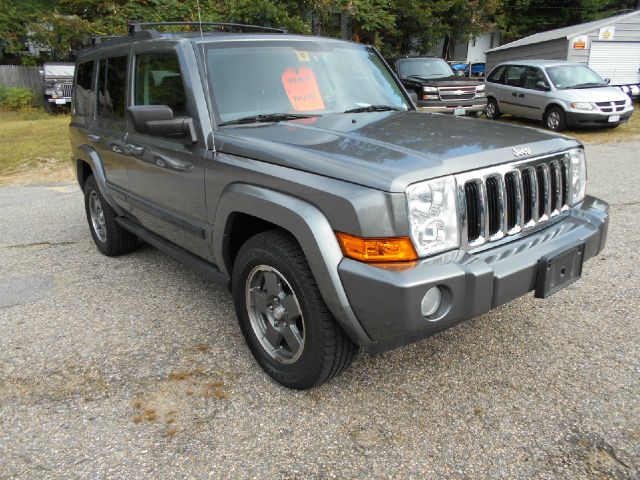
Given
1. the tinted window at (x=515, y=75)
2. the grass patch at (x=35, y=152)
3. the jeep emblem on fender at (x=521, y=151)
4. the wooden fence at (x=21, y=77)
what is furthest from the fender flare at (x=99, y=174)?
the wooden fence at (x=21, y=77)

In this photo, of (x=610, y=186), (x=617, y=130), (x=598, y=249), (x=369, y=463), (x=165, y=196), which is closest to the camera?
(x=369, y=463)

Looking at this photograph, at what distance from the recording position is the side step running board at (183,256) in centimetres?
314

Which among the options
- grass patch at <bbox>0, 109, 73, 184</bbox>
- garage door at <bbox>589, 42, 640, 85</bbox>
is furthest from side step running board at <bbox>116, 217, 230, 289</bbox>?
garage door at <bbox>589, 42, 640, 85</bbox>

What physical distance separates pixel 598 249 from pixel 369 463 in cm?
173

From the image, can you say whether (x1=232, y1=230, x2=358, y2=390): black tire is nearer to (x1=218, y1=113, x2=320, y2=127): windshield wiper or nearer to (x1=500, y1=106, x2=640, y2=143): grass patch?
(x1=218, y1=113, x2=320, y2=127): windshield wiper

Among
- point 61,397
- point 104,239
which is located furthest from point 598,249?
point 104,239

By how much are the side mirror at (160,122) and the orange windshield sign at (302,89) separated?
66 centimetres

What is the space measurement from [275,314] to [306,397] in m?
0.45

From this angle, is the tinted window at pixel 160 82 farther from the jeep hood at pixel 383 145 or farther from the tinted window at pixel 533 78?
the tinted window at pixel 533 78

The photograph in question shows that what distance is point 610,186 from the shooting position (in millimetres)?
7199

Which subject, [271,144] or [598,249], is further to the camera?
[598,249]

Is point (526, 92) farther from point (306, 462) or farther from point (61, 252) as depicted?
point (306, 462)

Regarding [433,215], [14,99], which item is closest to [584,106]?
[433,215]

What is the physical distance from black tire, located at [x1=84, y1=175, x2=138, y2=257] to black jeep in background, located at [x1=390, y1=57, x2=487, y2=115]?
842cm
